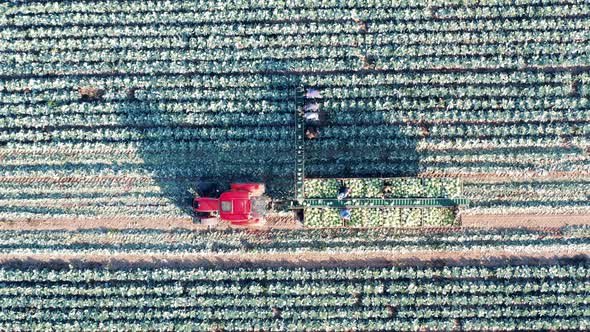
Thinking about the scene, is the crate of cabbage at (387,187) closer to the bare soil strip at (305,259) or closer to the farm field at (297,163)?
the farm field at (297,163)

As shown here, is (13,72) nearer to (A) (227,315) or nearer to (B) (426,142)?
(A) (227,315)

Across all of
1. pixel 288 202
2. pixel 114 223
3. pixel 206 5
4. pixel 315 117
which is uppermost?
pixel 206 5

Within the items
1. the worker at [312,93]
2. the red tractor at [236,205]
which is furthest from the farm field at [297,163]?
the red tractor at [236,205]

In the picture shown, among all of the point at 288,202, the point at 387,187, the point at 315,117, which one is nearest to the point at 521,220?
the point at 387,187

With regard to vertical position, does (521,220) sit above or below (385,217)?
below

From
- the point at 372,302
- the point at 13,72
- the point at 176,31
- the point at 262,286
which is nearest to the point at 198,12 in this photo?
the point at 176,31

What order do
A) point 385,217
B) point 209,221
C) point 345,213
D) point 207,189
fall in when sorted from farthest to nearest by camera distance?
point 207,189
point 209,221
point 385,217
point 345,213

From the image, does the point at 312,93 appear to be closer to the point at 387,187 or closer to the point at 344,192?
the point at 344,192
